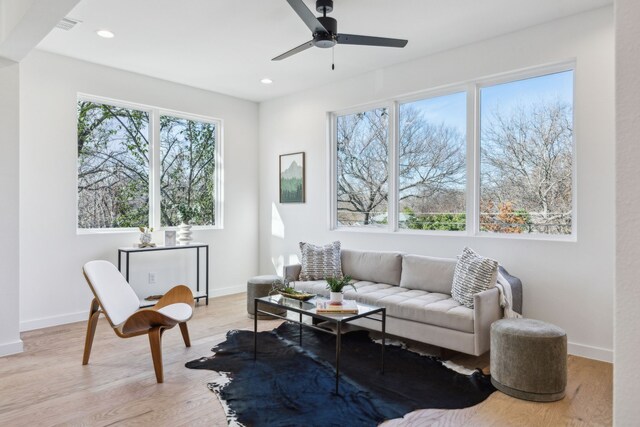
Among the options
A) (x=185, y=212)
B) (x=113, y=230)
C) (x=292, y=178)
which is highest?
(x=292, y=178)

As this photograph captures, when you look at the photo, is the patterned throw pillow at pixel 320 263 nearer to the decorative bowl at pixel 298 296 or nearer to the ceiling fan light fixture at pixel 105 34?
the decorative bowl at pixel 298 296

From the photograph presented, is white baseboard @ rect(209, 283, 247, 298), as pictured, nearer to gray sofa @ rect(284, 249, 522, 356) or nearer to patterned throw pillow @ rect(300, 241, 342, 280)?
gray sofa @ rect(284, 249, 522, 356)

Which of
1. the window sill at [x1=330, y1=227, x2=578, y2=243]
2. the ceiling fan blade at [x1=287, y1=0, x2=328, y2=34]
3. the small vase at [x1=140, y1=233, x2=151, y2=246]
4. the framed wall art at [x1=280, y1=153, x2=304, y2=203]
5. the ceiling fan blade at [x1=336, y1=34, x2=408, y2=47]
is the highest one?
the ceiling fan blade at [x1=287, y1=0, x2=328, y2=34]

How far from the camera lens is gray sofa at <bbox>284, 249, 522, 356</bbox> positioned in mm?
3073

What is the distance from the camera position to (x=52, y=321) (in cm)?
425

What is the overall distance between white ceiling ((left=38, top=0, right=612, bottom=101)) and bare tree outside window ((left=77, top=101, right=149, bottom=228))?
60 centimetres

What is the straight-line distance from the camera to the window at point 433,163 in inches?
167

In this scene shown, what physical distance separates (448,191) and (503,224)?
661 millimetres

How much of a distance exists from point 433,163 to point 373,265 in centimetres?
130

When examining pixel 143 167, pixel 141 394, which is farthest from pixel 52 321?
pixel 141 394

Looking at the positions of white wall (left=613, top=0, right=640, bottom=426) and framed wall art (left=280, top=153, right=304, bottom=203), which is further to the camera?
framed wall art (left=280, top=153, right=304, bottom=203)

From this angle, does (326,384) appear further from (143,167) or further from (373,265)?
(143,167)

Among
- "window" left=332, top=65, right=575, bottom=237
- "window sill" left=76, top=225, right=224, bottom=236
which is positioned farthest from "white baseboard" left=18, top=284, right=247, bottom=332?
"window" left=332, top=65, right=575, bottom=237

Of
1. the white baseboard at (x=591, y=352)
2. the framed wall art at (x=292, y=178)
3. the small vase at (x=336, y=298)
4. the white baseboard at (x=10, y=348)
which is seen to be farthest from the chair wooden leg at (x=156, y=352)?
the white baseboard at (x=591, y=352)
